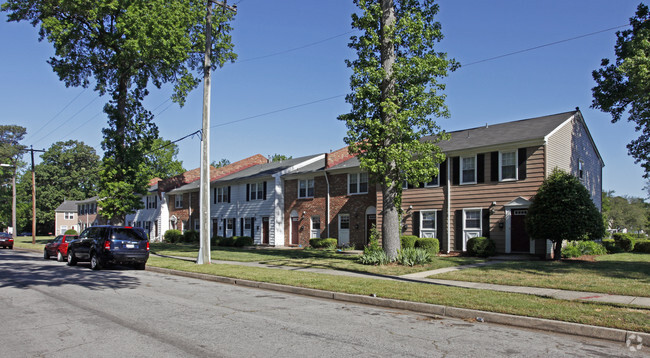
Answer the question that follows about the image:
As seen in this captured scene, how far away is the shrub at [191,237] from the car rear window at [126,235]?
22721 mm

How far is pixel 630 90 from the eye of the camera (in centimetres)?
2281

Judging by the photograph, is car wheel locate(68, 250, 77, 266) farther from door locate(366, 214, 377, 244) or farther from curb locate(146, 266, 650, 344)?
door locate(366, 214, 377, 244)

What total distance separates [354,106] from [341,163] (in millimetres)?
13639

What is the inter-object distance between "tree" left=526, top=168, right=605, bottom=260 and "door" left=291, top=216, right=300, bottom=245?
17673 mm

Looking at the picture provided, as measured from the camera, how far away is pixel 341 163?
30.9m

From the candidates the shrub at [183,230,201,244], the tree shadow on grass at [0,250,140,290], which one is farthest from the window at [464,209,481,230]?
the shrub at [183,230,201,244]

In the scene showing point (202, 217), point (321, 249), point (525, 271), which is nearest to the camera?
point (525, 271)

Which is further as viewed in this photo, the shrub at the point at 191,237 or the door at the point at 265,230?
the shrub at the point at 191,237

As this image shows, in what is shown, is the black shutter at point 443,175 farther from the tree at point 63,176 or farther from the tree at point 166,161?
the tree at point 63,176

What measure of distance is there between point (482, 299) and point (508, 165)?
43.1 feet

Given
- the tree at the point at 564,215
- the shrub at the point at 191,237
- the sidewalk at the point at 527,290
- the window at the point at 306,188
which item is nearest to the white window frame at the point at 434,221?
the tree at the point at 564,215

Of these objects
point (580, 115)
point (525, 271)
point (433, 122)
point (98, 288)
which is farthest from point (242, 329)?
point (580, 115)

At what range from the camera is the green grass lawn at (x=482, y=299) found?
24.9ft

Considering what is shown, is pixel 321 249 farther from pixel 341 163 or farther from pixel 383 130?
pixel 383 130
